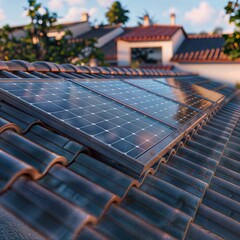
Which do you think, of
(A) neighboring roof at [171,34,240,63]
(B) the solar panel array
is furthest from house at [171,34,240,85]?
(B) the solar panel array

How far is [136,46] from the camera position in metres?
34.9

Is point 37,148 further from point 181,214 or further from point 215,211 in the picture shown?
point 215,211

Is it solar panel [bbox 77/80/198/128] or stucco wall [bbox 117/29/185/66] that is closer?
solar panel [bbox 77/80/198/128]

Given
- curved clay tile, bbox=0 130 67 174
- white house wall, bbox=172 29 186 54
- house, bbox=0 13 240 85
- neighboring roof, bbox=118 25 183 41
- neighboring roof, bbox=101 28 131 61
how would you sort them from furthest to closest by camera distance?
neighboring roof, bbox=101 28 131 61 → white house wall, bbox=172 29 186 54 → neighboring roof, bbox=118 25 183 41 → house, bbox=0 13 240 85 → curved clay tile, bbox=0 130 67 174

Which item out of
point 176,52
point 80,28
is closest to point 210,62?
point 176,52

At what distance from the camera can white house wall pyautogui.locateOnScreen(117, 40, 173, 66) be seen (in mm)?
33125

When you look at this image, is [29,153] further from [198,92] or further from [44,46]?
[44,46]

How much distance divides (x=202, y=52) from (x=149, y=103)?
27.4 m

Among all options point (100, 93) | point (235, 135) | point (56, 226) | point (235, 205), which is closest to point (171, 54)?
point (235, 135)

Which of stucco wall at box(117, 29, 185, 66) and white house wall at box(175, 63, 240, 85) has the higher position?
stucco wall at box(117, 29, 185, 66)

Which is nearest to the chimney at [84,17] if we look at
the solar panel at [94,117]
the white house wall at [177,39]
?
the white house wall at [177,39]

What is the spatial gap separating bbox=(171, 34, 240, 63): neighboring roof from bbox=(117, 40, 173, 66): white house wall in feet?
3.52

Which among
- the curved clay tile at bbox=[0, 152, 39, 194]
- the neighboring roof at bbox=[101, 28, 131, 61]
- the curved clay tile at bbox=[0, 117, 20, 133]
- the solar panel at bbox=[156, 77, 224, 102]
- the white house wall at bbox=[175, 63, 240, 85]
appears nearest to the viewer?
the curved clay tile at bbox=[0, 152, 39, 194]

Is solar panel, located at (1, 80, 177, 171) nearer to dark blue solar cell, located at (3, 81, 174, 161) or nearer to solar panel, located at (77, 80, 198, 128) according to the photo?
dark blue solar cell, located at (3, 81, 174, 161)
